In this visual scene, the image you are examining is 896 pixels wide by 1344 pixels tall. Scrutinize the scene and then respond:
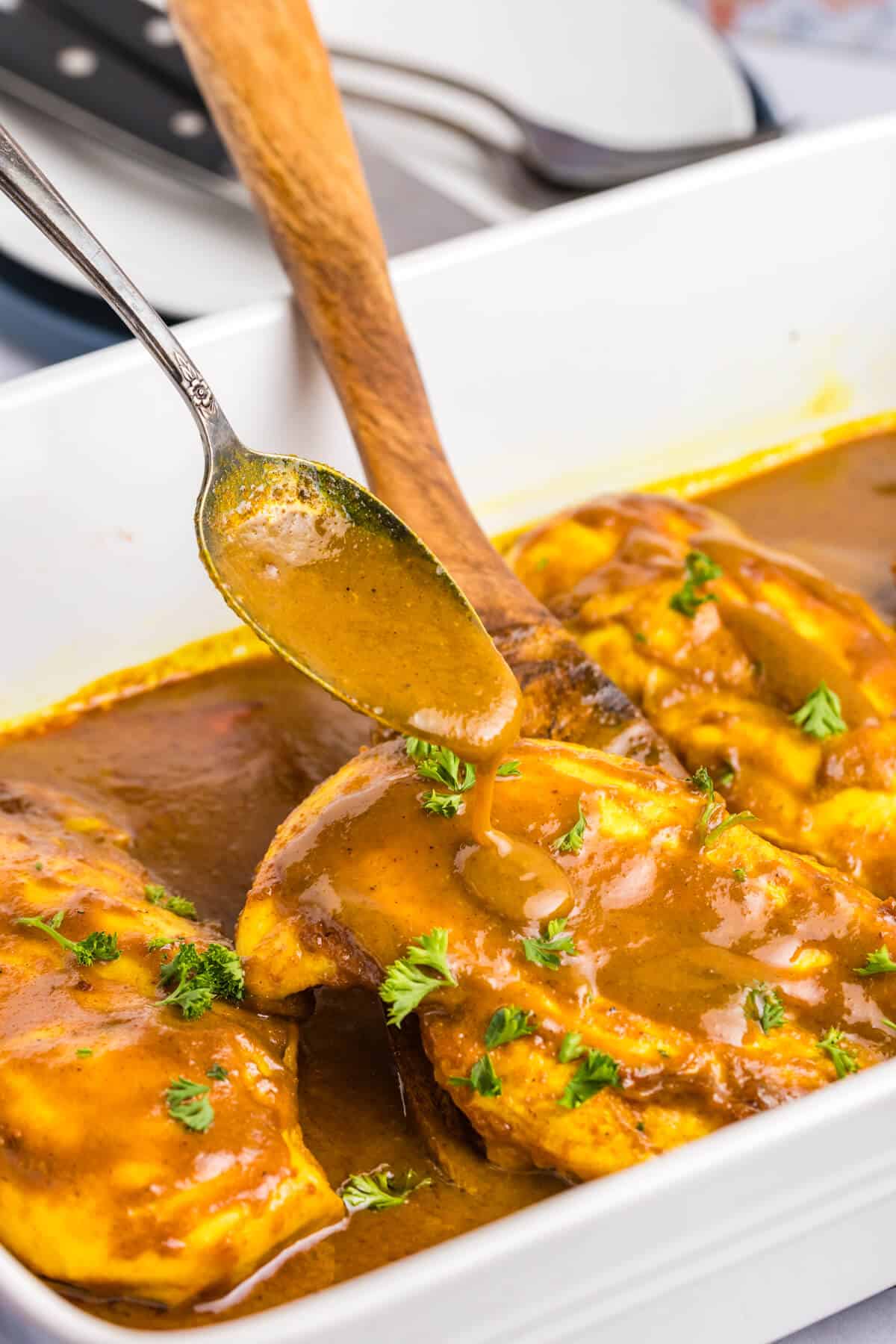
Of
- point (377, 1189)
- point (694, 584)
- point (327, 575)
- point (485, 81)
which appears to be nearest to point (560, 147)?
point (485, 81)

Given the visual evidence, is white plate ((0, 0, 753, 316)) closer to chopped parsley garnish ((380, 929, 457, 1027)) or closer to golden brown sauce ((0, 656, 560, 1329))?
golden brown sauce ((0, 656, 560, 1329))

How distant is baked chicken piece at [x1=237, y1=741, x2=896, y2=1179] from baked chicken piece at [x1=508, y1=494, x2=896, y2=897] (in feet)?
1.41

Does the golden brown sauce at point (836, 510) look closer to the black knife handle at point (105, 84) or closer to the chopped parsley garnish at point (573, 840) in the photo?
the chopped parsley garnish at point (573, 840)

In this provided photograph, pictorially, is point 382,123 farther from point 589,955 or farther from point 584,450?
point 589,955

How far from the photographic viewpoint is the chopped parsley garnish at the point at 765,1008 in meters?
2.56

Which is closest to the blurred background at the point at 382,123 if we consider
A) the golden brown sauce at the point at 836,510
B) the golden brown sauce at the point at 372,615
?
the golden brown sauce at the point at 836,510

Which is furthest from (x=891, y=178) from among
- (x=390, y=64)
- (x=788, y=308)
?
(x=390, y=64)

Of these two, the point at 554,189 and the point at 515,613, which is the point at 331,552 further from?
the point at 554,189

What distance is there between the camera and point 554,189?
531 cm

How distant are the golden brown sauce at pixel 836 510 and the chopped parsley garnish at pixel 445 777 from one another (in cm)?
176

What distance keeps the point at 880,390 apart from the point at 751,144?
942mm

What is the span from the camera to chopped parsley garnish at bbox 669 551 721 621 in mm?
3512

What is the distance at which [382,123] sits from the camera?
557cm

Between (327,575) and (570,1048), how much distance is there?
932 millimetres
